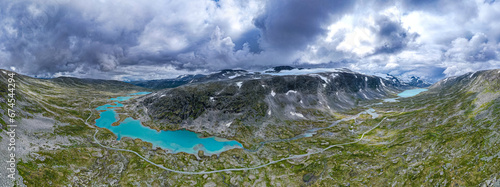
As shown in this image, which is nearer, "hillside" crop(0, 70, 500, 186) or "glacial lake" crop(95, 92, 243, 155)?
"hillside" crop(0, 70, 500, 186)

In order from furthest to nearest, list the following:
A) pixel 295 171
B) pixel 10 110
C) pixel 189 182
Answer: pixel 10 110, pixel 295 171, pixel 189 182

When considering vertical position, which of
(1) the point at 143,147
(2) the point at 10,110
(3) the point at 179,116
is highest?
(2) the point at 10,110

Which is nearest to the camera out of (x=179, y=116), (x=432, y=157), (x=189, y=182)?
(x=432, y=157)

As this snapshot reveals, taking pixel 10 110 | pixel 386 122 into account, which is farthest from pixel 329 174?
pixel 10 110

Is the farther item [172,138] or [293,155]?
[172,138]

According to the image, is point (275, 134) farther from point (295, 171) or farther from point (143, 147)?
point (143, 147)

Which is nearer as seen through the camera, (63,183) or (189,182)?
(63,183)

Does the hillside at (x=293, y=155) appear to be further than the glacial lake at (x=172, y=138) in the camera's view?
No

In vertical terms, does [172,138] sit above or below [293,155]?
above
